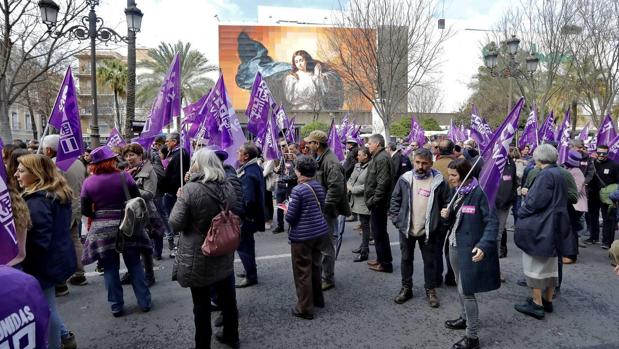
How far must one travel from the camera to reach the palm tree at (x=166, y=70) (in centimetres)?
3691

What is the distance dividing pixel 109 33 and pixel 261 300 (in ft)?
33.5

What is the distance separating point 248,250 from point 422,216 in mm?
2182

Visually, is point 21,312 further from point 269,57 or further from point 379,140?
point 269,57

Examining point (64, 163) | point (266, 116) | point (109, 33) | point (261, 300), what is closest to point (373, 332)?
point (261, 300)

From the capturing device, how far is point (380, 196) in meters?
5.48

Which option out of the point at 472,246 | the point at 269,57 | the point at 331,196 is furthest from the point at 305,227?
the point at 269,57

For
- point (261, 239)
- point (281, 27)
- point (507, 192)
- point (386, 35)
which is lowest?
point (261, 239)

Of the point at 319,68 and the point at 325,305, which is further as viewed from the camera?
the point at 319,68

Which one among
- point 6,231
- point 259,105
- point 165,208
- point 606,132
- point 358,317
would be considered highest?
point 259,105

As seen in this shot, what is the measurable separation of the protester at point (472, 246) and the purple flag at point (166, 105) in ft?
11.9

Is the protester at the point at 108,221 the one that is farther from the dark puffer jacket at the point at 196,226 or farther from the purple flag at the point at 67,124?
the dark puffer jacket at the point at 196,226

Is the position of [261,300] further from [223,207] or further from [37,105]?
[37,105]

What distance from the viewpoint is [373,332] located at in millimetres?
3906

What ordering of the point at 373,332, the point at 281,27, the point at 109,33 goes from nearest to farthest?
the point at 373,332, the point at 109,33, the point at 281,27
